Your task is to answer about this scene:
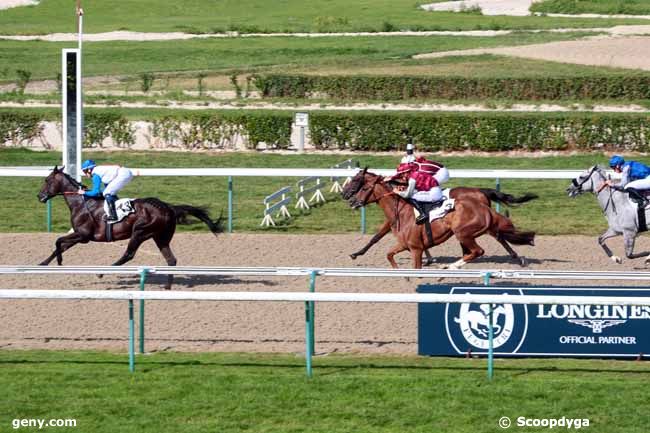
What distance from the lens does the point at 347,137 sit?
2317cm

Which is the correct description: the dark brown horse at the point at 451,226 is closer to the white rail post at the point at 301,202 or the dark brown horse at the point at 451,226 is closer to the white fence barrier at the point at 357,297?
the white fence barrier at the point at 357,297

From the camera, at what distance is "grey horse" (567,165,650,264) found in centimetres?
1412

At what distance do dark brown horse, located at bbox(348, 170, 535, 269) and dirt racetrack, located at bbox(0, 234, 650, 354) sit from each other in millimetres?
450

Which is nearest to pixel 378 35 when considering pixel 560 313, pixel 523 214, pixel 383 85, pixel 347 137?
pixel 383 85

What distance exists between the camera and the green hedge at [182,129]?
2339 centimetres

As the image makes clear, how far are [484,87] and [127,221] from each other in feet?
59.6

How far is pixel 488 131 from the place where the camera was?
22859 millimetres

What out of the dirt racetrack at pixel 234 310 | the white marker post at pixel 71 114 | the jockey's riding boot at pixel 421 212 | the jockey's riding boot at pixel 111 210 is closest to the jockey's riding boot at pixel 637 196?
the dirt racetrack at pixel 234 310

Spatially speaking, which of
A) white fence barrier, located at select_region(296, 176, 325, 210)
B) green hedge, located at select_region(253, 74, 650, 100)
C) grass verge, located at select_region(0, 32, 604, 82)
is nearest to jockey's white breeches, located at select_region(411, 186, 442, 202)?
white fence barrier, located at select_region(296, 176, 325, 210)

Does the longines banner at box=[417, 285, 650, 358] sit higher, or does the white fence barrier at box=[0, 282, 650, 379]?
the white fence barrier at box=[0, 282, 650, 379]

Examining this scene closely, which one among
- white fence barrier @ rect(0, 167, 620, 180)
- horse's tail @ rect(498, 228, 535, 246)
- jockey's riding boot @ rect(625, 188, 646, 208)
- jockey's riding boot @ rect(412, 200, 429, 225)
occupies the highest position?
white fence barrier @ rect(0, 167, 620, 180)

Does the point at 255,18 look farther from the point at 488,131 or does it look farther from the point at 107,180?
the point at 107,180

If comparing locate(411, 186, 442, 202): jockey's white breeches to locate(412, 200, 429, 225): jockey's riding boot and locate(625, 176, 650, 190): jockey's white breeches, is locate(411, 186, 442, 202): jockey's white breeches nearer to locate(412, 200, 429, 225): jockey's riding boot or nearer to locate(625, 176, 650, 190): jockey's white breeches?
locate(412, 200, 429, 225): jockey's riding boot

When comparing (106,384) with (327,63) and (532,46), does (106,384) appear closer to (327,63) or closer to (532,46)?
(327,63)
